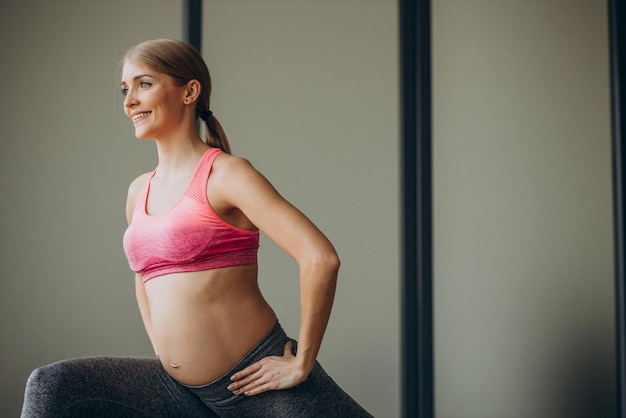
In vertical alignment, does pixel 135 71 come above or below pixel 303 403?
above

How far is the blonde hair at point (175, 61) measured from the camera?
56.7 inches

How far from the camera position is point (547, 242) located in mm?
2643

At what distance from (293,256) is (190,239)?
0.18 meters

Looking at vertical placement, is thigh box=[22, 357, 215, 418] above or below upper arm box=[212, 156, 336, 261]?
below

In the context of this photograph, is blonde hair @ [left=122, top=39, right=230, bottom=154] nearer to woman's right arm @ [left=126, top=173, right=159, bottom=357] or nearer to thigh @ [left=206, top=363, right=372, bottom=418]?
woman's right arm @ [left=126, top=173, right=159, bottom=357]

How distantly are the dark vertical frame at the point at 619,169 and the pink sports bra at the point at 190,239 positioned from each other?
57.9 inches

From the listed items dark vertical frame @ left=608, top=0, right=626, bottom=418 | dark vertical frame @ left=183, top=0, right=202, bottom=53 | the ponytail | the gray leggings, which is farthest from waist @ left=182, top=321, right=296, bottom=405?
dark vertical frame @ left=608, top=0, right=626, bottom=418

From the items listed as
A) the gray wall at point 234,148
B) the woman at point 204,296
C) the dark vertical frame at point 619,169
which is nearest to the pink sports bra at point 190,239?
the woman at point 204,296

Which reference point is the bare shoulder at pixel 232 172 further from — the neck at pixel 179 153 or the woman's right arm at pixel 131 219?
the woman's right arm at pixel 131 219

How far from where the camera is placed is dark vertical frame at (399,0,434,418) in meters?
2.87

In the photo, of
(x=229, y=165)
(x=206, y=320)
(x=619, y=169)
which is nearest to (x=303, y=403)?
(x=206, y=320)

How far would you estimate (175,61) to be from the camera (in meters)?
1.45

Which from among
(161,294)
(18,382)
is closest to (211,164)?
(161,294)

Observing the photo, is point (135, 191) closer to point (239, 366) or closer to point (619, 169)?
point (239, 366)
